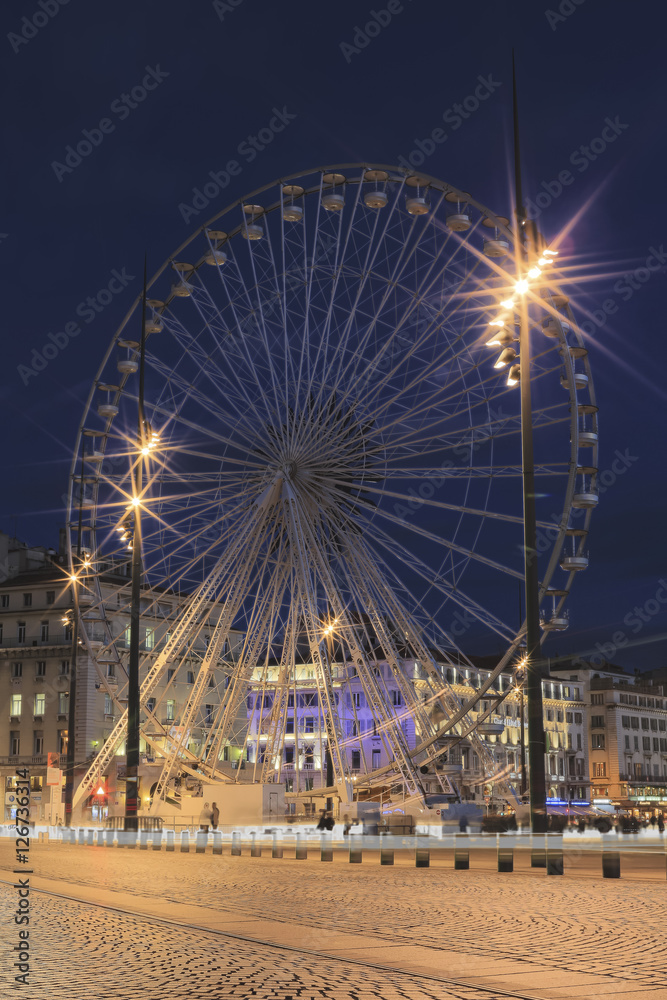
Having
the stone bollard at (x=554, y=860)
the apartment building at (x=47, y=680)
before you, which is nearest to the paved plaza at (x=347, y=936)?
the stone bollard at (x=554, y=860)

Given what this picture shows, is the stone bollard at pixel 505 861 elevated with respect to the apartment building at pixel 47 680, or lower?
lower

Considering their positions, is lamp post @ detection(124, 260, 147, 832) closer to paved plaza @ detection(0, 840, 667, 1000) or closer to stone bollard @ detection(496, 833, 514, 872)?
paved plaza @ detection(0, 840, 667, 1000)

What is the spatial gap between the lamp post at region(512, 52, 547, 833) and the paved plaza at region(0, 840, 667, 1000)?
167 centimetres

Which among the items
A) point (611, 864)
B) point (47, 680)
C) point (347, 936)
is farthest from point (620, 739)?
point (347, 936)

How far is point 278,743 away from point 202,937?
1442 inches

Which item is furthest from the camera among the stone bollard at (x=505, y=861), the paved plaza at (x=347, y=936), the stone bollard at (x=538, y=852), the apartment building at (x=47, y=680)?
the apartment building at (x=47, y=680)

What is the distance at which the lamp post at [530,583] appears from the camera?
2411 cm

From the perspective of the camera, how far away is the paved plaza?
403 inches

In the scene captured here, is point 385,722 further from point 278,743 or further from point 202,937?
point 202,937

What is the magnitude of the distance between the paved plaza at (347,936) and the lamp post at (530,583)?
1.67 metres

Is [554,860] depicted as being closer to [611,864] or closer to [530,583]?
[611,864]

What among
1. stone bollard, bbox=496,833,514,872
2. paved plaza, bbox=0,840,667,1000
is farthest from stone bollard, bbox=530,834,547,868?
paved plaza, bbox=0,840,667,1000

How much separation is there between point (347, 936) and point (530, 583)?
44.0 ft

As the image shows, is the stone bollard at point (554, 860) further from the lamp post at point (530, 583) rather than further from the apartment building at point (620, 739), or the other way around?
the apartment building at point (620, 739)
